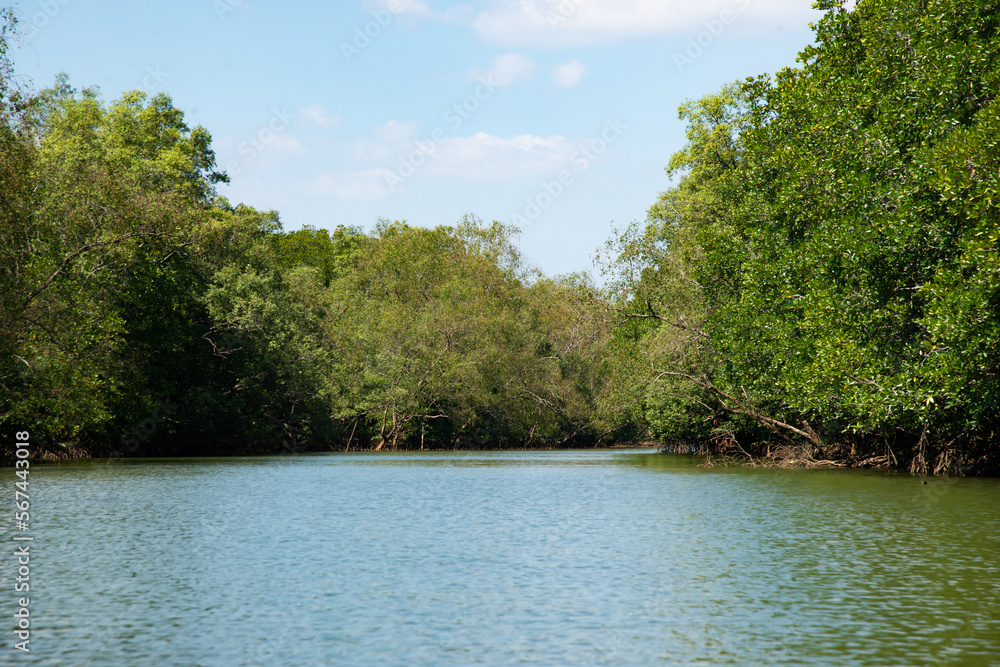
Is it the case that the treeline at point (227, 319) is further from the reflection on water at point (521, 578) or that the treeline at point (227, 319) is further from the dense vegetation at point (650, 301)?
the reflection on water at point (521, 578)

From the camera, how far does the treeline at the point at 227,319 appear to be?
115ft

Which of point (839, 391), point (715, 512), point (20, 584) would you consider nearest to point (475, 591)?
point (20, 584)

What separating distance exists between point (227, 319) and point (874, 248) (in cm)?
3830

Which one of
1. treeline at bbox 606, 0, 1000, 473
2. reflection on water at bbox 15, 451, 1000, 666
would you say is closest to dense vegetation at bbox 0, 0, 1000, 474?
treeline at bbox 606, 0, 1000, 473

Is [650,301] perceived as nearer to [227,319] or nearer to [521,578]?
[227,319]

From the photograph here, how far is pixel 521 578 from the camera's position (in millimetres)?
13992

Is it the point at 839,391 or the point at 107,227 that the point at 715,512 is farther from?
the point at 107,227

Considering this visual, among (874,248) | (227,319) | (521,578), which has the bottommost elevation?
(521,578)

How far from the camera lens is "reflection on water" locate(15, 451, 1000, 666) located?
9992 mm

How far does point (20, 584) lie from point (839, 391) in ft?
73.5

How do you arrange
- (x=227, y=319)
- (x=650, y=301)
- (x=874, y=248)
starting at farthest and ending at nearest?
(x=227, y=319)
(x=650, y=301)
(x=874, y=248)

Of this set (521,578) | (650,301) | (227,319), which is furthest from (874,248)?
(227,319)

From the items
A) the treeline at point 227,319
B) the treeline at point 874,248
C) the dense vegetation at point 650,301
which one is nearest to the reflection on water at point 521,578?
the treeline at point 874,248

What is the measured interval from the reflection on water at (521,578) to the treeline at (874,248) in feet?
12.3
